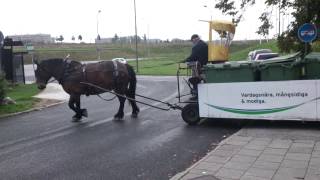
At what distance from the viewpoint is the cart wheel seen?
12.2m

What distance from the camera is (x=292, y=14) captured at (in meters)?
25.0

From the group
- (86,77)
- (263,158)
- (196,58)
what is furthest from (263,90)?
A: (86,77)

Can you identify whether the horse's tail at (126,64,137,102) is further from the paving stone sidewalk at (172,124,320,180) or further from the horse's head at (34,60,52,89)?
the paving stone sidewalk at (172,124,320,180)

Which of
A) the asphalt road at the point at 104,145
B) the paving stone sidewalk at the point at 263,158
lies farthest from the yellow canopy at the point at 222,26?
the paving stone sidewalk at the point at 263,158

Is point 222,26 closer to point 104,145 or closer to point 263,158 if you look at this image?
point 104,145

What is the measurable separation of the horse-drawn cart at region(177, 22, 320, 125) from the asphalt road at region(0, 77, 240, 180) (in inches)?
20.0

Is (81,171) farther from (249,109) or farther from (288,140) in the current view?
(249,109)

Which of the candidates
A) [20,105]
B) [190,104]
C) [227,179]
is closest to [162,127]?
[190,104]

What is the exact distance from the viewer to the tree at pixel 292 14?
→ 23.0 metres

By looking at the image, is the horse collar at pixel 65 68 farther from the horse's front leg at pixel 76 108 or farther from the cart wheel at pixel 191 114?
the cart wheel at pixel 191 114

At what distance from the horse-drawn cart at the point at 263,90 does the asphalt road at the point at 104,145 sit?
507mm

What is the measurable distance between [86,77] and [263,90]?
194 inches

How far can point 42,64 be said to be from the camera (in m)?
14.2

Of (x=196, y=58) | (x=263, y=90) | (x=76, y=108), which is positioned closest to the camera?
(x=263, y=90)
